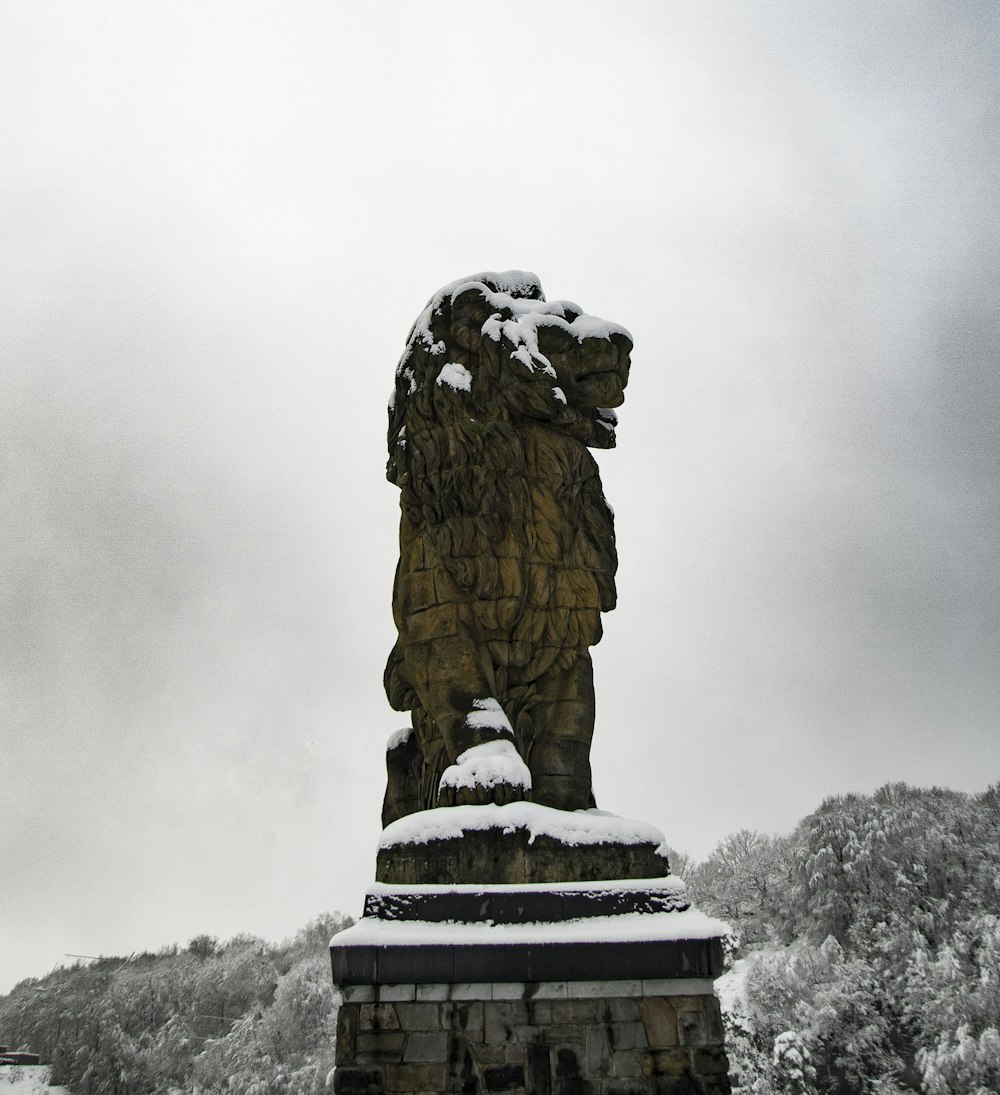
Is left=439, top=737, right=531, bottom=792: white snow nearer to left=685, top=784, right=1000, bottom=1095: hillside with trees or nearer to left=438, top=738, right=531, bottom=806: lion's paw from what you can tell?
left=438, top=738, right=531, bottom=806: lion's paw

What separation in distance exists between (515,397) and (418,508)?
836 millimetres

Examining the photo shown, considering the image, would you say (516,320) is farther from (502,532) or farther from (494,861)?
(494,861)

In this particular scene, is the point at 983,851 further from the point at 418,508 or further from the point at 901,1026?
the point at 418,508

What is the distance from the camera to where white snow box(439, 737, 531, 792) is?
4.24 metres

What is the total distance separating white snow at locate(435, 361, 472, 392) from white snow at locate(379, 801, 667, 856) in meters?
2.28

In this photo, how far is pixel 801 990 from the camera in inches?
701

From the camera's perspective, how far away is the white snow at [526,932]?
3.78 m

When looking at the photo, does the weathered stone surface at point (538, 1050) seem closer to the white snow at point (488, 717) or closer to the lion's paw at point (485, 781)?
the lion's paw at point (485, 781)

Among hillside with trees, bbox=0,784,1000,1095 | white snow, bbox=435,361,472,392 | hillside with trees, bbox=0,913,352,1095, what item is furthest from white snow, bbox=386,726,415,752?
hillside with trees, bbox=0,913,352,1095

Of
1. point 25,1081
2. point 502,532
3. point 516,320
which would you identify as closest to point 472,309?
point 516,320

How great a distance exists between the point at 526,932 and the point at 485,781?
69cm

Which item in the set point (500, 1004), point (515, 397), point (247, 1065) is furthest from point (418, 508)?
point (247, 1065)

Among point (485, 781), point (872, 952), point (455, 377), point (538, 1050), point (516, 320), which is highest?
point (516, 320)

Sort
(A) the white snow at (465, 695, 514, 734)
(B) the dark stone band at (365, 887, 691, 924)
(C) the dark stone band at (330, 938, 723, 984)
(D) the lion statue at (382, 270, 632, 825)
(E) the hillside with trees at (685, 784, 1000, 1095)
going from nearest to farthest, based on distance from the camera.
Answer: (C) the dark stone band at (330, 938, 723, 984)
(B) the dark stone band at (365, 887, 691, 924)
(A) the white snow at (465, 695, 514, 734)
(D) the lion statue at (382, 270, 632, 825)
(E) the hillside with trees at (685, 784, 1000, 1095)
